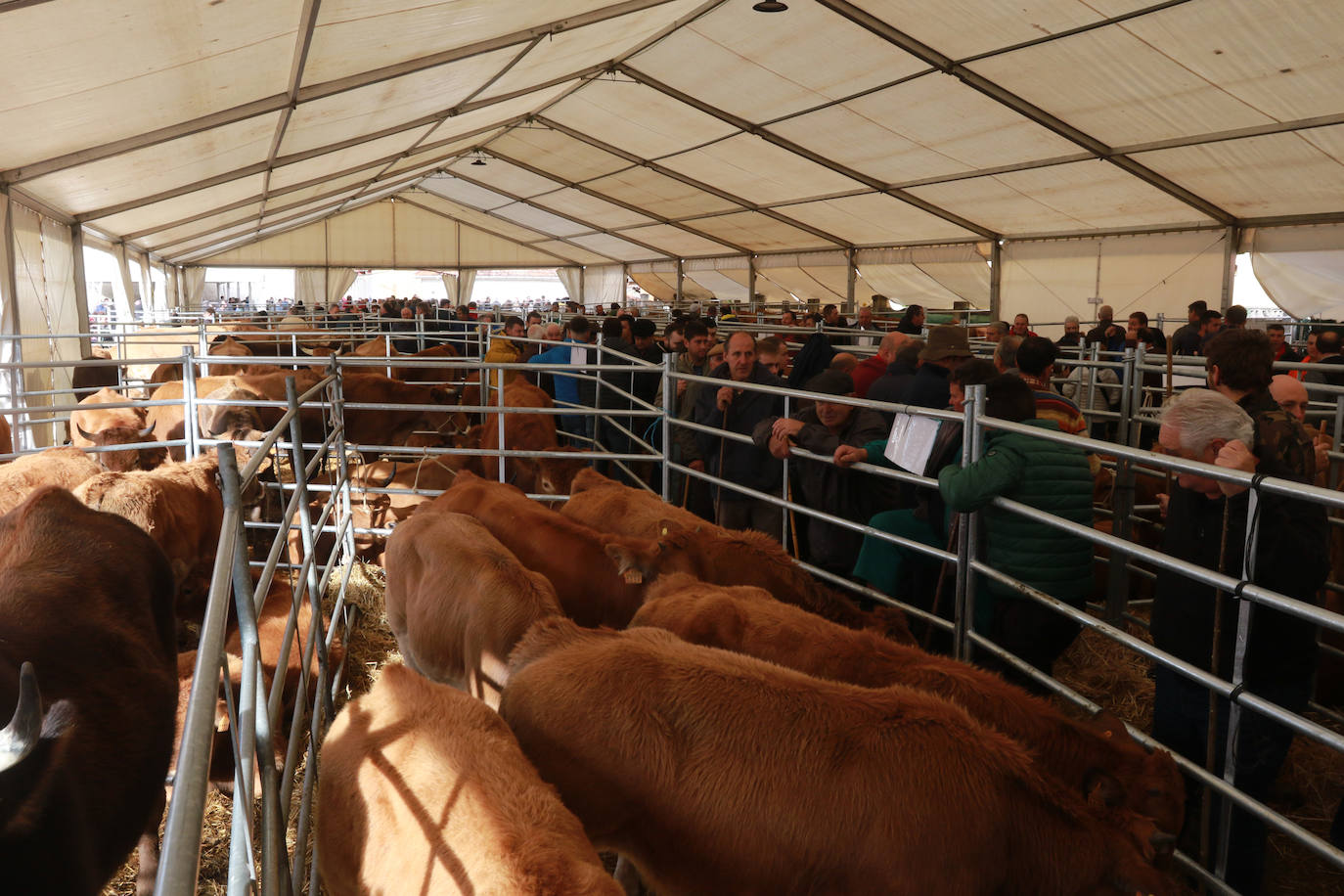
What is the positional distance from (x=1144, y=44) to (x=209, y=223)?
60.3ft

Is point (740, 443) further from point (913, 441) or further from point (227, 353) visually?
point (227, 353)

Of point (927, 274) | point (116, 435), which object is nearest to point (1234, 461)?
point (116, 435)

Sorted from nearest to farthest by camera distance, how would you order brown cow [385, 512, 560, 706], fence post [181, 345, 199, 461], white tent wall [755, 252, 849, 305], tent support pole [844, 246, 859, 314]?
1. brown cow [385, 512, 560, 706]
2. fence post [181, 345, 199, 461]
3. tent support pole [844, 246, 859, 314]
4. white tent wall [755, 252, 849, 305]

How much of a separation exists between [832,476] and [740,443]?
98 cm

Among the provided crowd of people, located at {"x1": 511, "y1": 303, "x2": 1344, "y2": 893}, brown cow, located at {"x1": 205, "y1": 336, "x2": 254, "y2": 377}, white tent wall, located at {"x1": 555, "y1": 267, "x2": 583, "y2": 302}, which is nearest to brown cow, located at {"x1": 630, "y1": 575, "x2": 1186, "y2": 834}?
crowd of people, located at {"x1": 511, "y1": 303, "x2": 1344, "y2": 893}

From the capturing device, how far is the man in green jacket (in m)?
3.57

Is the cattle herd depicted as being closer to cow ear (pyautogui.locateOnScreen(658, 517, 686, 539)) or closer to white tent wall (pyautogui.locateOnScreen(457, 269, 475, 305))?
cow ear (pyautogui.locateOnScreen(658, 517, 686, 539))

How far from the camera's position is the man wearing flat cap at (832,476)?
473 cm

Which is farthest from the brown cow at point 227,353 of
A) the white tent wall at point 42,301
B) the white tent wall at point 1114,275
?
the white tent wall at point 1114,275

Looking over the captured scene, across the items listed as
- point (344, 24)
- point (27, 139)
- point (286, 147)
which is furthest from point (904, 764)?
point (286, 147)

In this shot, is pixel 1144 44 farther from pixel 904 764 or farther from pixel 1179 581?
pixel 904 764

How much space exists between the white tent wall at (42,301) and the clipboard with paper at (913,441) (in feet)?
29.8

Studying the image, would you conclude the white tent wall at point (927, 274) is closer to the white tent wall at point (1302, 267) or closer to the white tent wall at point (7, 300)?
Answer: the white tent wall at point (1302, 267)

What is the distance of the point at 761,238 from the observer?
25531 millimetres
